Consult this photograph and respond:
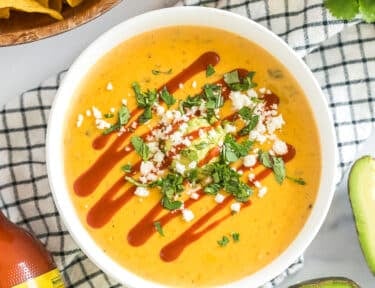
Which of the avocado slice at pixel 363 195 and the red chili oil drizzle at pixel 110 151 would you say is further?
the avocado slice at pixel 363 195

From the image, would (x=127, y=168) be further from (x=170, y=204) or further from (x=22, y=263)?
(x=22, y=263)

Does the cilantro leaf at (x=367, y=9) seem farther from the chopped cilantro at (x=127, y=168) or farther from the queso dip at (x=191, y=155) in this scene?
the chopped cilantro at (x=127, y=168)

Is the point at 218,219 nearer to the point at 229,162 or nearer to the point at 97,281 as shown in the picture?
the point at 229,162

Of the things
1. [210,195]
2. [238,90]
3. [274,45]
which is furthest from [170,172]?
[274,45]

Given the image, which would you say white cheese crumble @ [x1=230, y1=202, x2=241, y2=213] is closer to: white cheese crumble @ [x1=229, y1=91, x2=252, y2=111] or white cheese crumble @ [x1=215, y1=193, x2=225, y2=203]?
white cheese crumble @ [x1=215, y1=193, x2=225, y2=203]

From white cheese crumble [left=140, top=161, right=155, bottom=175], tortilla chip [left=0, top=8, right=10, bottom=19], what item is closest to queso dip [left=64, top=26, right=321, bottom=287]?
white cheese crumble [left=140, top=161, right=155, bottom=175]

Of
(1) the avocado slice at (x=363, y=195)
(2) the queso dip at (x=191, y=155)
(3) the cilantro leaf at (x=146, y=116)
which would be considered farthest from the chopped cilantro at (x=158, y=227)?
(1) the avocado slice at (x=363, y=195)
